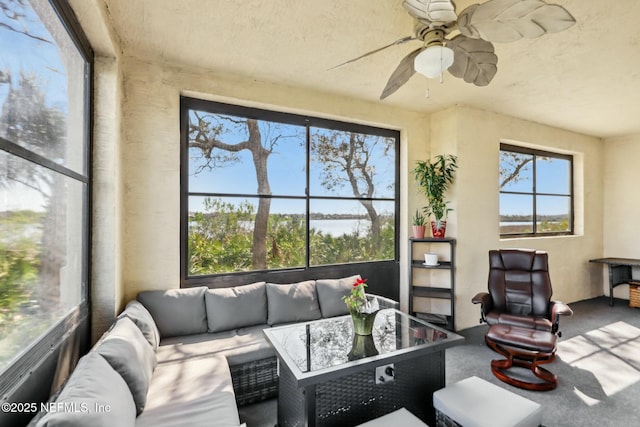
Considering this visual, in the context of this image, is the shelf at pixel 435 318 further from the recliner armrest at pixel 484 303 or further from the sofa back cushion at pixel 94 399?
the sofa back cushion at pixel 94 399

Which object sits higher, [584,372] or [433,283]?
[433,283]

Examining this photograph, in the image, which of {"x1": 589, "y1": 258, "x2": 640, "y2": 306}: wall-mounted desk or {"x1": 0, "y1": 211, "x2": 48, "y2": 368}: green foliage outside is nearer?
{"x1": 0, "y1": 211, "x2": 48, "y2": 368}: green foliage outside

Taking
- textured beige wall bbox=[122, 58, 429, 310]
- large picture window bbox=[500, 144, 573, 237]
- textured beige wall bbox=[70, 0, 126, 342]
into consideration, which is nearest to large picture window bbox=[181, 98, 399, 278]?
textured beige wall bbox=[122, 58, 429, 310]

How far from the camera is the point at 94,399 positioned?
3.92 ft

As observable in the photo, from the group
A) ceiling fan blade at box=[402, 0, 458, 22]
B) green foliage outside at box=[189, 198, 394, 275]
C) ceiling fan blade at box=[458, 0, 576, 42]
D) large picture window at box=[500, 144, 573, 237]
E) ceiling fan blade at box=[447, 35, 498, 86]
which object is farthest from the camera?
large picture window at box=[500, 144, 573, 237]

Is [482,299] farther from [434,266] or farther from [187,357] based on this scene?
[187,357]

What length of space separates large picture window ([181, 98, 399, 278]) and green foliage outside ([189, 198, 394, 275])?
0.03 ft

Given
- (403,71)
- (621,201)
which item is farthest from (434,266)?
(621,201)

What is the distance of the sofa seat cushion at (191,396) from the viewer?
5.06ft

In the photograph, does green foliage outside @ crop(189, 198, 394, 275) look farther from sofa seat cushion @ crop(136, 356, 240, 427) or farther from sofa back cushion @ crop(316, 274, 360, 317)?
sofa seat cushion @ crop(136, 356, 240, 427)

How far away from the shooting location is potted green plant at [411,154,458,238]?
12.6 ft

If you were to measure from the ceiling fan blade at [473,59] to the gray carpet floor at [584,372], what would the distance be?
8.10 feet

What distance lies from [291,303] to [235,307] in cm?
55

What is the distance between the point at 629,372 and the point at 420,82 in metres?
3.49
